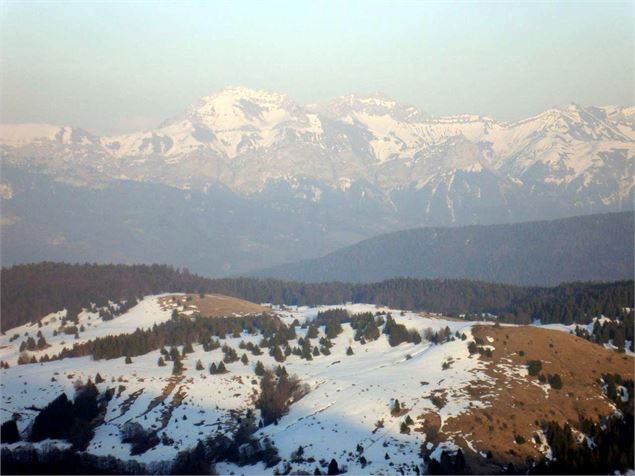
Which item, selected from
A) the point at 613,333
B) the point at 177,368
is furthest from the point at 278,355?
the point at 613,333

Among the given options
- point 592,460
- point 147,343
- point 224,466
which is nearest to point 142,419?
point 224,466

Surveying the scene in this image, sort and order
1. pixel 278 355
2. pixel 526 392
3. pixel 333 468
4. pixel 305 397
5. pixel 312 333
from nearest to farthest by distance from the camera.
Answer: pixel 333 468 → pixel 526 392 → pixel 305 397 → pixel 278 355 → pixel 312 333

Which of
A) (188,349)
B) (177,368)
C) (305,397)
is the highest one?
(188,349)

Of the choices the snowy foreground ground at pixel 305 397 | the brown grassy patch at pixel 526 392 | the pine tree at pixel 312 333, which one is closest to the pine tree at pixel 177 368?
the snowy foreground ground at pixel 305 397

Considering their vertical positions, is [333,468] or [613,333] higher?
[613,333]

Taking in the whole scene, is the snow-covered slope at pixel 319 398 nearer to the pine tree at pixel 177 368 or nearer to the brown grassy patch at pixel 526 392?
the brown grassy patch at pixel 526 392

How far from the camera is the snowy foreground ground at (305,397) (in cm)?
10362

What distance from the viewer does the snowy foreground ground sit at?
103625 mm

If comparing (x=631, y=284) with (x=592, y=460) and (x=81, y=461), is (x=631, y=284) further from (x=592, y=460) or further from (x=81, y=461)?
(x=81, y=461)

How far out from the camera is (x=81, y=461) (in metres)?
103

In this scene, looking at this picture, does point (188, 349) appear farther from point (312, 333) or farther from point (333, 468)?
point (333, 468)

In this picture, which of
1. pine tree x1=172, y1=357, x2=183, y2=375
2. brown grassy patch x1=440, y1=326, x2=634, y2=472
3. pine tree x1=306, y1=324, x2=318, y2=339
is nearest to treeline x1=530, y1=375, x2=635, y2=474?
brown grassy patch x1=440, y1=326, x2=634, y2=472

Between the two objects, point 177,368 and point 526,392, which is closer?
point 526,392

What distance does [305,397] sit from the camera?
398 ft
